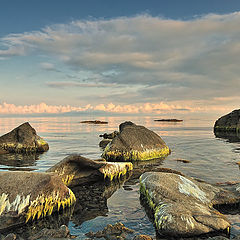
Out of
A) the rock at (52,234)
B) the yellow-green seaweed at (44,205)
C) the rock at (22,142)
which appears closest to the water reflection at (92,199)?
the yellow-green seaweed at (44,205)

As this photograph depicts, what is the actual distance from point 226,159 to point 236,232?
10585mm

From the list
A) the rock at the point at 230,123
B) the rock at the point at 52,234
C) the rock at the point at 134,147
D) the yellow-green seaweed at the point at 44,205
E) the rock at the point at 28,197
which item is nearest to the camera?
the rock at the point at 52,234

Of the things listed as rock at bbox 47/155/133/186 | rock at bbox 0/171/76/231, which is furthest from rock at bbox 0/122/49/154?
rock at bbox 0/171/76/231

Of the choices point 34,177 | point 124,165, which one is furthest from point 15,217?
point 124,165

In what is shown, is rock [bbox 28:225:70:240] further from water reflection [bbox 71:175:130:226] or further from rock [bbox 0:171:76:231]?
rock [bbox 0:171:76:231]

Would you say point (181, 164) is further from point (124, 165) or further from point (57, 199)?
point (57, 199)

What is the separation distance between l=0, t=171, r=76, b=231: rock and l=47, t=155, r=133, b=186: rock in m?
2.15

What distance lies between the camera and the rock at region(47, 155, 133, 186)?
937cm

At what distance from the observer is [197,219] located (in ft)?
18.3

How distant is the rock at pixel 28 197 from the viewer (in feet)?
19.9

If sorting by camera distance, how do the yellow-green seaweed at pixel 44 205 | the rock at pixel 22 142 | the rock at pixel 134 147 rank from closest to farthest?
the yellow-green seaweed at pixel 44 205
the rock at pixel 134 147
the rock at pixel 22 142

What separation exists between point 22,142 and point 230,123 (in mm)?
38586

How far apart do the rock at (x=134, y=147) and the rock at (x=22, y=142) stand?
6.65 meters

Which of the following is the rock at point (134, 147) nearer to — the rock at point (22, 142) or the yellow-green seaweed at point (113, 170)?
the yellow-green seaweed at point (113, 170)
